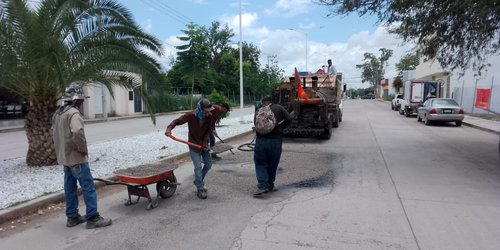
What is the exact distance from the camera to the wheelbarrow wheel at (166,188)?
623 cm

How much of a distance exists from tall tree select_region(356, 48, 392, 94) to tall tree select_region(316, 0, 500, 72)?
285 feet

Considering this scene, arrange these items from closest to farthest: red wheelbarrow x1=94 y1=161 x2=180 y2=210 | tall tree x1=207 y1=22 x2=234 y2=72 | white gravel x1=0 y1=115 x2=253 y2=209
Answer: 1. red wheelbarrow x1=94 y1=161 x2=180 y2=210
2. white gravel x1=0 y1=115 x2=253 y2=209
3. tall tree x1=207 y1=22 x2=234 y2=72

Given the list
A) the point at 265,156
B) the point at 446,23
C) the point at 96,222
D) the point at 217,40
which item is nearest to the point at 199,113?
the point at 265,156

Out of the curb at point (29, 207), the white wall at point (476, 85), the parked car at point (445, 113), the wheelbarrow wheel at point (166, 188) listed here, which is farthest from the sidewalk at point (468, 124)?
the curb at point (29, 207)

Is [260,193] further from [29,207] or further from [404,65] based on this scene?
[404,65]

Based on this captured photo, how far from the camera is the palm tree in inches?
313

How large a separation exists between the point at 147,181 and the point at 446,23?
379 inches

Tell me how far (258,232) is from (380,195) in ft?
9.04

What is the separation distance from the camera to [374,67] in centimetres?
10419

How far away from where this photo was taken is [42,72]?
826cm

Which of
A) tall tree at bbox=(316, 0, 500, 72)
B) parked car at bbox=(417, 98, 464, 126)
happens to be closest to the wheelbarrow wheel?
tall tree at bbox=(316, 0, 500, 72)

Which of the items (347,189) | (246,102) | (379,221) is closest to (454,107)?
(347,189)

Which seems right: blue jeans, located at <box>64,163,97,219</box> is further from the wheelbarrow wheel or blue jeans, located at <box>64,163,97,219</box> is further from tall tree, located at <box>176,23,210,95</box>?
tall tree, located at <box>176,23,210,95</box>

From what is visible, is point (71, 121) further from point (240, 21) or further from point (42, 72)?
point (240, 21)
